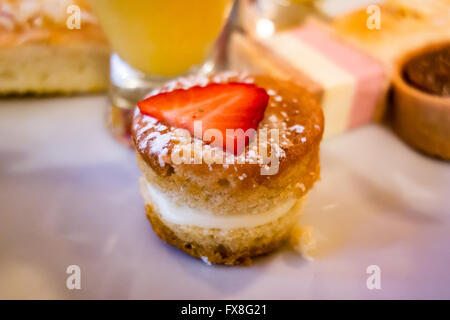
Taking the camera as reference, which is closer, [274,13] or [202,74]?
[202,74]

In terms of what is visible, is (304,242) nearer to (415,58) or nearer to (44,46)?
(415,58)

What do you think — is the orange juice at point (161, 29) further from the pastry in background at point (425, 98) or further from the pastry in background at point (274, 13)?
the pastry in background at point (425, 98)

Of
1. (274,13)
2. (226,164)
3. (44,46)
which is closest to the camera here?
(226,164)

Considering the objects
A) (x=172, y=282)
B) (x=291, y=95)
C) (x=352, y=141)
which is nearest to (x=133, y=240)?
(x=172, y=282)

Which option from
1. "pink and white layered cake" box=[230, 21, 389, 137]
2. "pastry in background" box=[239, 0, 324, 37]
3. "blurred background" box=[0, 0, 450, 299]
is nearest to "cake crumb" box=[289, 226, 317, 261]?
"blurred background" box=[0, 0, 450, 299]

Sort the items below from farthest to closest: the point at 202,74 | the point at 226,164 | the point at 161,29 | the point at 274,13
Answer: the point at 274,13 < the point at 202,74 < the point at 161,29 < the point at 226,164

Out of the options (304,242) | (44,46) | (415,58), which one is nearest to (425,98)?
(415,58)

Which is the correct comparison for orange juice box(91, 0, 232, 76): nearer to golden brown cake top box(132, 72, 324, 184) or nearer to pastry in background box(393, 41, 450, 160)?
golden brown cake top box(132, 72, 324, 184)
